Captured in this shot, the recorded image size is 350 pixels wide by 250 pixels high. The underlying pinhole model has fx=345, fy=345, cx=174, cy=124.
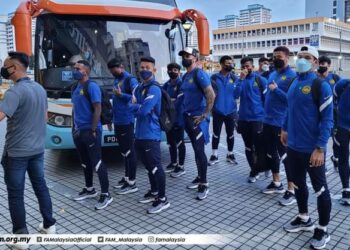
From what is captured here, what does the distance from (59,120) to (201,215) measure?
2.95m

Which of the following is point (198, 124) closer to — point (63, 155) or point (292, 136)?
point (292, 136)

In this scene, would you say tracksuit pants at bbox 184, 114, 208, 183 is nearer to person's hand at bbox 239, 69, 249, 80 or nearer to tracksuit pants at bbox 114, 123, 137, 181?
tracksuit pants at bbox 114, 123, 137, 181

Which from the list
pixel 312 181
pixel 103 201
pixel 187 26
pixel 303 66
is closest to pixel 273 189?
pixel 312 181

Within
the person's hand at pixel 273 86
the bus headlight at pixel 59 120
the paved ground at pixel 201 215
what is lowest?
the paved ground at pixel 201 215

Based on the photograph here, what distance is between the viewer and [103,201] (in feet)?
15.7

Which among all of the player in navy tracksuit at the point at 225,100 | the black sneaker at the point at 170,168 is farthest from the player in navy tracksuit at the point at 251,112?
the black sneaker at the point at 170,168

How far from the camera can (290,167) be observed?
3.80 m

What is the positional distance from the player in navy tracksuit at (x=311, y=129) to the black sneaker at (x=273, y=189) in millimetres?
1445

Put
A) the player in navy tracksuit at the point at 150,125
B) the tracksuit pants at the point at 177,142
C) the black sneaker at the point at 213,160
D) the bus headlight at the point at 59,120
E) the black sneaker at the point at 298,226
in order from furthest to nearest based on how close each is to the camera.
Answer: the black sneaker at the point at 213,160 → the tracksuit pants at the point at 177,142 → the bus headlight at the point at 59,120 → the player in navy tracksuit at the point at 150,125 → the black sneaker at the point at 298,226

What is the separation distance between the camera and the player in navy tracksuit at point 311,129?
340cm

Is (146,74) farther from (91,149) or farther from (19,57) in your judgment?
(19,57)

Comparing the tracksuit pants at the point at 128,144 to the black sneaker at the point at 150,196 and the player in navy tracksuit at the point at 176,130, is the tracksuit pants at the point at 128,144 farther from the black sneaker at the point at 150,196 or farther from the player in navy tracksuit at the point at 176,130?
the player in navy tracksuit at the point at 176,130

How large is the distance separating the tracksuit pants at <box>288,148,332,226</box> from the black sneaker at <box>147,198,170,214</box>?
5.67 feet

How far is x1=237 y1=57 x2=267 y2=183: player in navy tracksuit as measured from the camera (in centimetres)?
565
